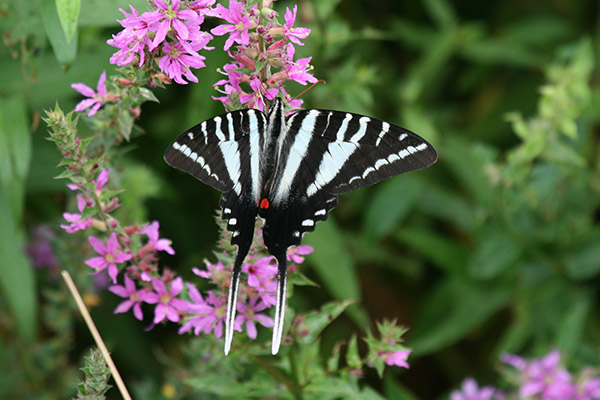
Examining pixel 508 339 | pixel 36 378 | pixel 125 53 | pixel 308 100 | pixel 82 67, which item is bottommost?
pixel 36 378

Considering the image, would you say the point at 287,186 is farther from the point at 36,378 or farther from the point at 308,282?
the point at 36,378

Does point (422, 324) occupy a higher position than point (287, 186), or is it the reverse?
point (422, 324)

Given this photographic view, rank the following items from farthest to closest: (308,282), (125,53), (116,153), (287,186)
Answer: (116,153) → (287,186) → (308,282) → (125,53)

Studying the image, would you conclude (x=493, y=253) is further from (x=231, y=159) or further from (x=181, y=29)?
(x=181, y=29)

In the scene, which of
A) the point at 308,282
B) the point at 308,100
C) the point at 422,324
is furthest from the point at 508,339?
the point at 308,282

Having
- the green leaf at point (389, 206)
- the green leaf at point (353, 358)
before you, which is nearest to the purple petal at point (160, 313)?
the green leaf at point (353, 358)

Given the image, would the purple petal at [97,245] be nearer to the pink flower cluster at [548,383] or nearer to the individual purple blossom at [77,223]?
the individual purple blossom at [77,223]

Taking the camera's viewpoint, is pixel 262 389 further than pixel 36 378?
No
